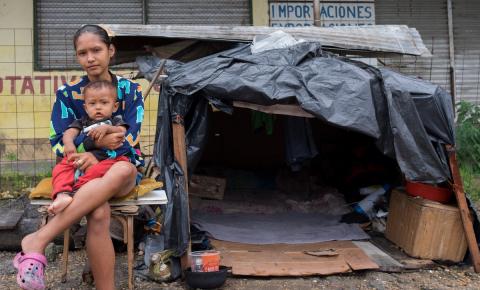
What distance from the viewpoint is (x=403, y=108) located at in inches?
165

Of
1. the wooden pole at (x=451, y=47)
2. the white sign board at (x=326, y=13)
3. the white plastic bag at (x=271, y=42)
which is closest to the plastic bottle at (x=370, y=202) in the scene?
the white plastic bag at (x=271, y=42)

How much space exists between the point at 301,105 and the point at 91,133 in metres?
1.64

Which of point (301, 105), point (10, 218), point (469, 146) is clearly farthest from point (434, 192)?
point (10, 218)

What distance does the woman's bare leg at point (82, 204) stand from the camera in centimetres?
289

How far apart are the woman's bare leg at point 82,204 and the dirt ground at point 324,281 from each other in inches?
40.9

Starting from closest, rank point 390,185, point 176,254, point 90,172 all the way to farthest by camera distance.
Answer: point 90,172
point 176,254
point 390,185

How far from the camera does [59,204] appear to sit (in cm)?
293

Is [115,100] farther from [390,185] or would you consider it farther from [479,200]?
[479,200]

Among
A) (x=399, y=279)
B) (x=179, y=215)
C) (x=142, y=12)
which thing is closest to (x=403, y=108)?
(x=399, y=279)

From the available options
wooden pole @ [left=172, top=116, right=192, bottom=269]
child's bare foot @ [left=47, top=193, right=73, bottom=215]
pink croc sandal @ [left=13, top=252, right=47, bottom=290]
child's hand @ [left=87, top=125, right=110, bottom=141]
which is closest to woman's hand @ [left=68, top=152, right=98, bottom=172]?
Answer: child's hand @ [left=87, top=125, right=110, bottom=141]

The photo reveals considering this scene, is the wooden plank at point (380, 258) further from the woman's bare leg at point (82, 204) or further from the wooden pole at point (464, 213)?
the woman's bare leg at point (82, 204)

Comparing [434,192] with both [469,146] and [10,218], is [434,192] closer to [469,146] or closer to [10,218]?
[469,146]

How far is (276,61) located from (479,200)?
3.82 metres

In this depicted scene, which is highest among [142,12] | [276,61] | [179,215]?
[142,12]
